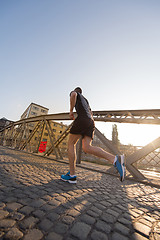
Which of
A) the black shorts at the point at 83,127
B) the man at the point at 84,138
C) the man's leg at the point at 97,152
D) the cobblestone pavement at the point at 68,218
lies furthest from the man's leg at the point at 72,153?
the cobblestone pavement at the point at 68,218

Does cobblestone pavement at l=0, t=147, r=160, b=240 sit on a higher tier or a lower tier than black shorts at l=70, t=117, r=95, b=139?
lower

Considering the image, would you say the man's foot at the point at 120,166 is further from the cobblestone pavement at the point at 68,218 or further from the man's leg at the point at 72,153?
the man's leg at the point at 72,153

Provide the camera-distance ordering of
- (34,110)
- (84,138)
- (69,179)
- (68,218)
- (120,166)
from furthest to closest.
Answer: (34,110) < (84,138) < (69,179) < (120,166) < (68,218)

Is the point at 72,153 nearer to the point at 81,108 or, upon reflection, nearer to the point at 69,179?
the point at 69,179

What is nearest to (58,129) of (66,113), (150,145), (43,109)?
(43,109)

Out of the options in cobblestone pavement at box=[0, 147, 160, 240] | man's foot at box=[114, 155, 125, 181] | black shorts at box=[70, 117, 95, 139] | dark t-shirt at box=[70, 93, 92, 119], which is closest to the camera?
cobblestone pavement at box=[0, 147, 160, 240]

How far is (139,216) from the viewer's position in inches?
54.4

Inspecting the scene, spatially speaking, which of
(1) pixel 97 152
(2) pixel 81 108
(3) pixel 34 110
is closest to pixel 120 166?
(1) pixel 97 152

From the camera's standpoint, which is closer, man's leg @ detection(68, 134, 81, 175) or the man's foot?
the man's foot

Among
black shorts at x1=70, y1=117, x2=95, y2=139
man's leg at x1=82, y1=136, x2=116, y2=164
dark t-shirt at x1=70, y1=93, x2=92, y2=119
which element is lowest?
man's leg at x1=82, y1=136, x2=116, y2=164

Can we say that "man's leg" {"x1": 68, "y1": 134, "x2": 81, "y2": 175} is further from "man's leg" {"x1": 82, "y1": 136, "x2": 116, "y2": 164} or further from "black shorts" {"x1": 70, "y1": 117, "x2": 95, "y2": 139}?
"man's leg" {"x1": 82, "y1": 136, "x2": 116, "y2": 164}

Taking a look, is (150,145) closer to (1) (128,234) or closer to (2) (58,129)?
(1) (128,234)

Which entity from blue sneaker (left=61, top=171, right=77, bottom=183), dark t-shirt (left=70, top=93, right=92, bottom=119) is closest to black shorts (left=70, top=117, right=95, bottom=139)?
dark t-shirt (left=70, top=93, right=92, bottom=119)

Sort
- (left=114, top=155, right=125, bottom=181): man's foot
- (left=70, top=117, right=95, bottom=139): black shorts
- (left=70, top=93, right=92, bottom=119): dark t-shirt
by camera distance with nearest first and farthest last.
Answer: (left=114, top=155, right=125, bottom=181): man's foot < (left=70, top=117, right=95, bottom=139): black shorts < (left=70, top=93, right=92, bottom=119): dark t-shirt
